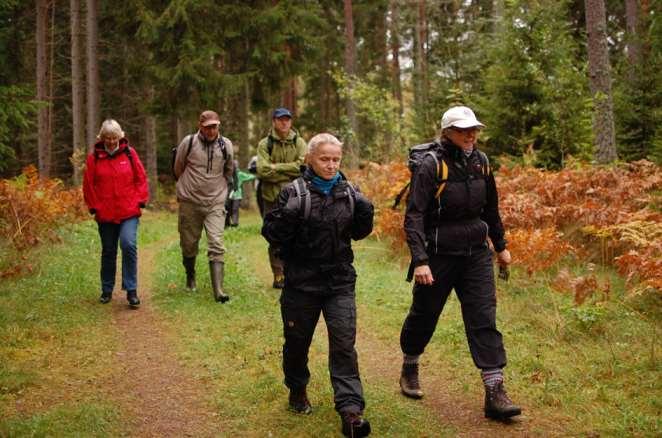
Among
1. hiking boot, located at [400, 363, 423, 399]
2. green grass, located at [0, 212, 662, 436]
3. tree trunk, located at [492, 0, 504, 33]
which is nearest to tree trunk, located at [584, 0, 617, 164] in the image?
tree trunk, located at [492, 0, 504, 33]

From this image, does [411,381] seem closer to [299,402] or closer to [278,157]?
[299,402]

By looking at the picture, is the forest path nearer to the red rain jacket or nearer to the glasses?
the glasses

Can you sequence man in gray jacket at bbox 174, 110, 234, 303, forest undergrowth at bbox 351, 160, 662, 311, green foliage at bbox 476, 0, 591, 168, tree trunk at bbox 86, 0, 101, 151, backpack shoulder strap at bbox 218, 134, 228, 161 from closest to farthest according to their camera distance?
forest undergrowth at bbox 351, 160, 662, 311, man in gray jacket at bbox 174, 110, 234, 303, backpack shoulder strap at bbox 218, 134, 228, 161, green foliage at bbox 476, 0, 591, 168, tree trunk at bbox 86, 0, 101, 151

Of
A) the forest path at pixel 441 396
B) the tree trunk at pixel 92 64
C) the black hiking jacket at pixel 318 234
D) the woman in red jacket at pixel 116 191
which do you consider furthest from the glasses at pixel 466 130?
the tree trunk at pixel 92 64

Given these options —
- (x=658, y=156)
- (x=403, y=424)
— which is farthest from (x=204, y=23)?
(x=403, y=424)

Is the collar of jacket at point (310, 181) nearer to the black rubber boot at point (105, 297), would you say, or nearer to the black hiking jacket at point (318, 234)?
the black hiking jacket at point (318, 234)

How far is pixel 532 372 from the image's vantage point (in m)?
5.90

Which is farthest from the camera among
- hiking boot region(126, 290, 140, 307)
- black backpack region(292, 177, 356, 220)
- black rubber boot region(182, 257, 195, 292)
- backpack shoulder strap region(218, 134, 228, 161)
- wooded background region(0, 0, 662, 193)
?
wooded background region(0, 0, 662, 193)

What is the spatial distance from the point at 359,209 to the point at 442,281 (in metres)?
0.90

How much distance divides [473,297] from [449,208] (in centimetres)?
73

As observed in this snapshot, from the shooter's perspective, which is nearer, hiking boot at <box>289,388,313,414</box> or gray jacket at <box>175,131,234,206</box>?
hiking boot at <box>289,388,313,414</box>

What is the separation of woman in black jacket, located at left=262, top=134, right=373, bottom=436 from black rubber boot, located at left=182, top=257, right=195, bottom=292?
4.72m

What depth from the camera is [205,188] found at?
894 cm

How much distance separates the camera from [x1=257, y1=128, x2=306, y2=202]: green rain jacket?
9.05m
